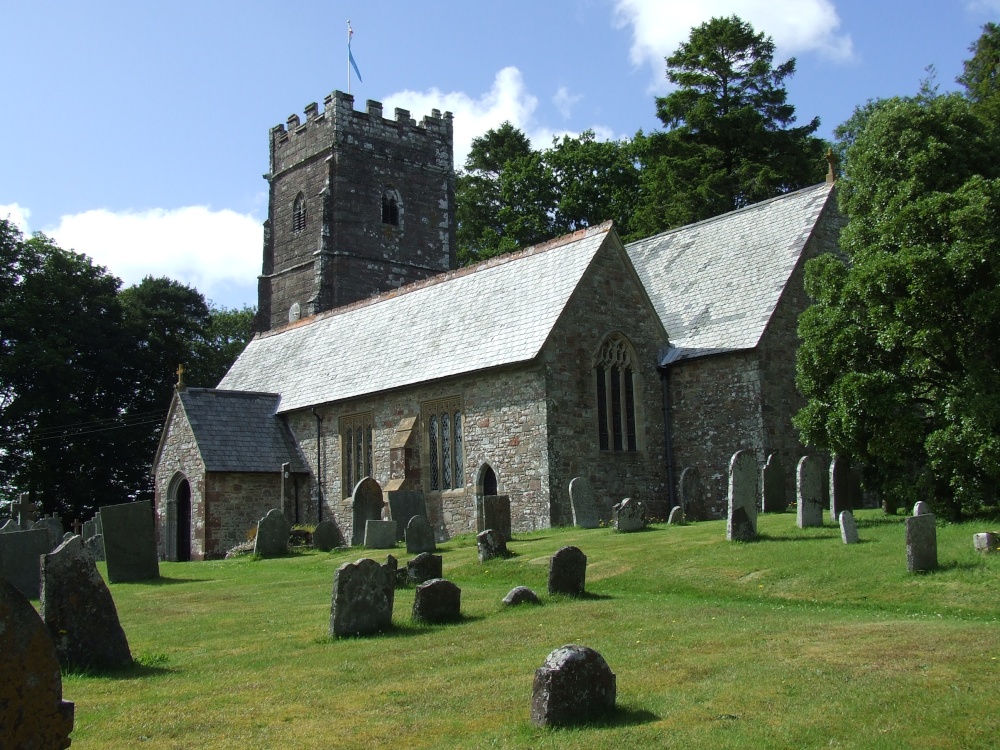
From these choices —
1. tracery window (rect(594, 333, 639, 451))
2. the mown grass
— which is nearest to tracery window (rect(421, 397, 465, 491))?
tracery window (rect(594, 333, 639, 451))

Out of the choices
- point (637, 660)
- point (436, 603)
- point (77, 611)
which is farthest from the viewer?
point (436, 603)

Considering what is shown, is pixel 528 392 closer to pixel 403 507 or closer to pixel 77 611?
pixel 403 507

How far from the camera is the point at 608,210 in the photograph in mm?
49969

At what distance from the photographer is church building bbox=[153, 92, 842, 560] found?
963 inches

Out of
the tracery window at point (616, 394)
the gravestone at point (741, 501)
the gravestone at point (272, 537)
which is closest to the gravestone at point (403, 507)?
the gravestone at point (272, 537)

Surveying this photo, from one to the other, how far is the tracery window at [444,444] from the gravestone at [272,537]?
14.1ft

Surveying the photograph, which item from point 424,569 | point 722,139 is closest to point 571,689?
point 424,569

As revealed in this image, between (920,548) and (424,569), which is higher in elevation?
(920,548)

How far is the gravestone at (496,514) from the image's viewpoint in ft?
65.4

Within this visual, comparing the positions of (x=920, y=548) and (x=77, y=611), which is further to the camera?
(x=920, y=548)

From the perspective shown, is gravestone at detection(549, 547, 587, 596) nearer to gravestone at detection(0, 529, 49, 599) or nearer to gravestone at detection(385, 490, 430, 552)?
gravestone at detection(0, 529, 49, 599)

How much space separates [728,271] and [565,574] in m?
16.4

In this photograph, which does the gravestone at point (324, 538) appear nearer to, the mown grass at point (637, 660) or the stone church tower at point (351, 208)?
the mown grass at point (637, 660)

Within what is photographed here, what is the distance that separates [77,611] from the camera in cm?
974
